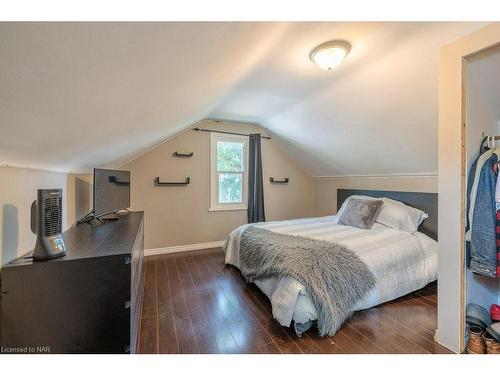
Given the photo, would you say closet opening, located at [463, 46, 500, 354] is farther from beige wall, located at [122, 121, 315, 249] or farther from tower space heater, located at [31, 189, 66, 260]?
beige wall, located at [122, 121, 315, 249]

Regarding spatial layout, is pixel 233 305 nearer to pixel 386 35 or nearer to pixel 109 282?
pixel 109 282

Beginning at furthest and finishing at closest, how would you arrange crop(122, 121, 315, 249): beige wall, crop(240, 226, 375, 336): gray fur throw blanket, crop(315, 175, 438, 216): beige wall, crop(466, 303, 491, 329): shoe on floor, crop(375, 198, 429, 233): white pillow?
crop(122, 121, 315, 249): beige wall < crop(315, 175, 438, 216): beige wall < crop(375, 198, 429, 233): white pillow < crop(240, 226, 375, 336): gray fur throw blanket < crop(466, 303, 491, 329): shoe on floor

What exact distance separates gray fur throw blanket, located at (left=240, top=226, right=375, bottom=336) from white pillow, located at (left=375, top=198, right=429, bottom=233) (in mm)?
1082

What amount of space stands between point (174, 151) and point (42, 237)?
259 centimetres

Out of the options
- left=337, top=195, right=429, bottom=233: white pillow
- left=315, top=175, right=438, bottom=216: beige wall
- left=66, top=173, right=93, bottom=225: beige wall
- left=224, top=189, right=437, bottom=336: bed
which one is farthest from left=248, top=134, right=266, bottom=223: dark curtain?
left=66, top=173, right=93, bottom=225: beige wall

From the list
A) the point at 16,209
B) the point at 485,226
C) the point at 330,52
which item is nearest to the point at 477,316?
the point at 485,226

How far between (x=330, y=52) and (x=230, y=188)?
8.81 ft

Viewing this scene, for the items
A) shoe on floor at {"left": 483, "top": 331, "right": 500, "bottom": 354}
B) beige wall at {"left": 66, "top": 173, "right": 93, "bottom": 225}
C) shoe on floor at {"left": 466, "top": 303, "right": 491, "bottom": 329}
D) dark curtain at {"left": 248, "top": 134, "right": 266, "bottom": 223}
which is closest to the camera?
shoe on floor at {"left": 483, "top": 331, "right": 500, "bottom": 354}

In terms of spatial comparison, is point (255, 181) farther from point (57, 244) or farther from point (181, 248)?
point (57, 244)

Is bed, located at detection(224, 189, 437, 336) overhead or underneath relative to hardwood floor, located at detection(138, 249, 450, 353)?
overhead

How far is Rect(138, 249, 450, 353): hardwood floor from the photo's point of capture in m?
1.42

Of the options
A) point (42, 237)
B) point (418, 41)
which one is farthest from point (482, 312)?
point (42, 237)

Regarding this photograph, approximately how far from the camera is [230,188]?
387 centimetres
